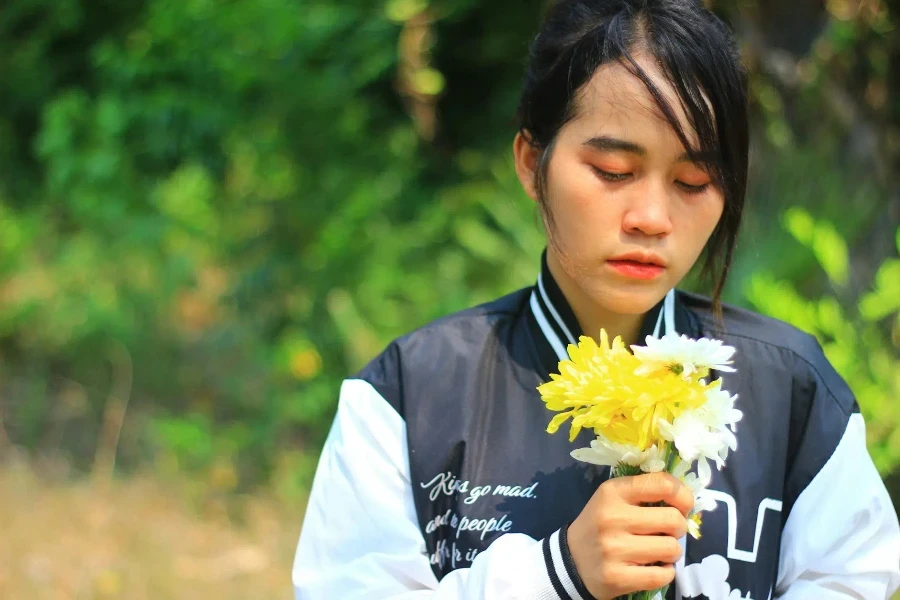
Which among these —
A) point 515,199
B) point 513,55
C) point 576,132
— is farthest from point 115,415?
point 576,132

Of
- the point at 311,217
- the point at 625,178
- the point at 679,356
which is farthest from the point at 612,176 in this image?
the point at 311,217

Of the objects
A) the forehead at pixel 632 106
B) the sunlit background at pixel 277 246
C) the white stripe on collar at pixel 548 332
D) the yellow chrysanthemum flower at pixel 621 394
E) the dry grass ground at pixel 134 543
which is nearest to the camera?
the yellow chrysanthemum flower at pixel 621 394

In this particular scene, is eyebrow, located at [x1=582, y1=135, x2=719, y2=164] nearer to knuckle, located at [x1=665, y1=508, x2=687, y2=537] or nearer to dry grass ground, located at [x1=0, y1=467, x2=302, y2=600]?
knuckle, located at [x1=665, y1=508, x2=687, y2=537]

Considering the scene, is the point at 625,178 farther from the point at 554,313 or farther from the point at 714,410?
the point at 714,410

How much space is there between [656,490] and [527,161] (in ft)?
2.05

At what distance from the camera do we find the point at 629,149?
142 centimetres

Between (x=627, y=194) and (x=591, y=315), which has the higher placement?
(x=627, y=194)

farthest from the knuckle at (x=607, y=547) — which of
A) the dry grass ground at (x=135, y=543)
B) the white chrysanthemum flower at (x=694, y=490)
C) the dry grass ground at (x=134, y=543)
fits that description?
the dry grass ground at (x=134, y=543)

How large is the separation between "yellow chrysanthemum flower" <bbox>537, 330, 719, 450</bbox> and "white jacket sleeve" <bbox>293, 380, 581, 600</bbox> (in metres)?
0.28

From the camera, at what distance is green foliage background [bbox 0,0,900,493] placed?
350 centimetres

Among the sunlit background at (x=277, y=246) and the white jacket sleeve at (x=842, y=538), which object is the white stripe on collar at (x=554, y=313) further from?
the sunlit background at (x=277, y=246)

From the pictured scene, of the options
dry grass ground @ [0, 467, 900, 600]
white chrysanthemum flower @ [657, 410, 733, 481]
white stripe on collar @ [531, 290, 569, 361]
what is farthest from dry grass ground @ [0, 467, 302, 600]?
white chrysanthemum flower @ [657, 410, 733, 481]

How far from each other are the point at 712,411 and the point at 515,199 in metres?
2.92

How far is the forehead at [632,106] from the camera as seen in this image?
4.64 ft
